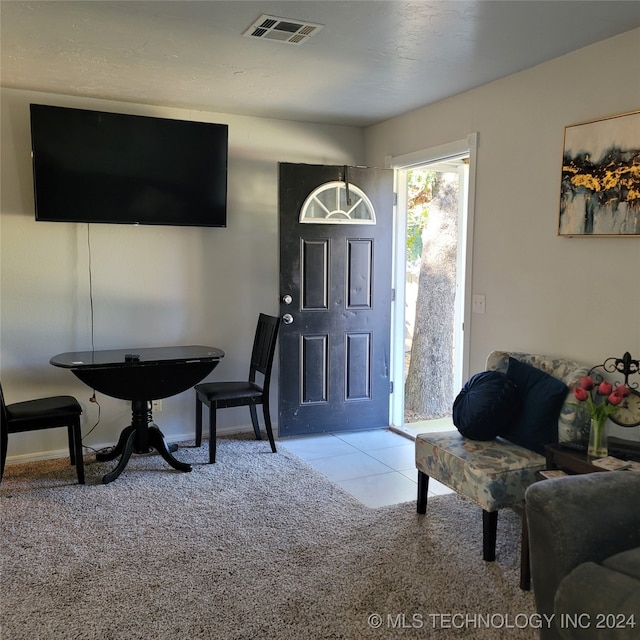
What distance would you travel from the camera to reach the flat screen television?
3426 millimetres

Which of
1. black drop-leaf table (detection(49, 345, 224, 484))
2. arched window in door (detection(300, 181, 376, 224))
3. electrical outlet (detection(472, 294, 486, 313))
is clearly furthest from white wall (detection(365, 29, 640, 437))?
black drop-leaf table (detection(49, 345, 224, 484))

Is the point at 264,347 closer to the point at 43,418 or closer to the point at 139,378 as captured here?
the point at 139,378

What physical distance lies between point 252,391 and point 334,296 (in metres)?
0.93

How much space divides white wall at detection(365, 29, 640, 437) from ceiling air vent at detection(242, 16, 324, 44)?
1.24 metres

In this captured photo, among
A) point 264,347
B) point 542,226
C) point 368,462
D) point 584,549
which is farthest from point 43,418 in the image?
point 542,226

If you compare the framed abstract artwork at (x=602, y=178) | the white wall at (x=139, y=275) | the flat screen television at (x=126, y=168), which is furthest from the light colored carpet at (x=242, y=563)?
the flat screen television at (x=126, y=168)

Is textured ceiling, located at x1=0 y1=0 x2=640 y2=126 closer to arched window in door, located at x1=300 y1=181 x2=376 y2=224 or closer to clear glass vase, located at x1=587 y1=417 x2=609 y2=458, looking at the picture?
arched window in door, located at x1=300 y1=181 x2=376 y2=224

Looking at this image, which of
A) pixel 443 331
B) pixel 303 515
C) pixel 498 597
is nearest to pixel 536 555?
pixel 498 597

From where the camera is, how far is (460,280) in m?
4.93

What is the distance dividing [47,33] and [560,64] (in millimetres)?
2358

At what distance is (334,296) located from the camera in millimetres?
4223

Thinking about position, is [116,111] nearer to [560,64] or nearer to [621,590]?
[560,64]

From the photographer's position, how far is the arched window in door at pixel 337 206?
4086 millimetres

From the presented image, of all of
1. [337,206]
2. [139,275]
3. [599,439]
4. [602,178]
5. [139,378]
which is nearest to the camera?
[599,439]
